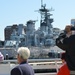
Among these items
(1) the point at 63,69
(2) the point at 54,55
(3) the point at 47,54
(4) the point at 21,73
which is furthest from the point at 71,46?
(3) the point at 47,54

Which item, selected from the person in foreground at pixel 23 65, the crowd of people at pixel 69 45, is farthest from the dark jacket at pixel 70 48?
the person in foreground at pixel 23 65

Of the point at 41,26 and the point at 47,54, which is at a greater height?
the point at 41,26

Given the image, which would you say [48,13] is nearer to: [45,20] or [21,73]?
[45,20]

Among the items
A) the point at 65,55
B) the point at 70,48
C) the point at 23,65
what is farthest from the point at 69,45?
the point at 23,65

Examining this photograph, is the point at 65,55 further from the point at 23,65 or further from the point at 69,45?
the point at 23,65

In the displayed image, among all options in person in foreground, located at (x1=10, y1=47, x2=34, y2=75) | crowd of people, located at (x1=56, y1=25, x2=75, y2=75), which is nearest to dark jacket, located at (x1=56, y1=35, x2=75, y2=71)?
crowd of people, located at (x1=56, y1=25, x2=75, y2=75)

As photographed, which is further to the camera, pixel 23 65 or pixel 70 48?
pixel 23 65

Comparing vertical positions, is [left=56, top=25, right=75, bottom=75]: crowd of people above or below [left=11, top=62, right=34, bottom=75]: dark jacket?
above

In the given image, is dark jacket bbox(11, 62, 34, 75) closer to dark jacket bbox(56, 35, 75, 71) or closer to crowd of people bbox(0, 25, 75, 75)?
crowd of people bbox(0, 25, 75, 75)

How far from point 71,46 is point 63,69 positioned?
440 millimetres

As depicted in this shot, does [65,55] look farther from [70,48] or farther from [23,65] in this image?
[23,65]

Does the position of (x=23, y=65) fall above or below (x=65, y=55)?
below

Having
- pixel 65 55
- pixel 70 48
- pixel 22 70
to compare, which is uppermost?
pixel 70 48

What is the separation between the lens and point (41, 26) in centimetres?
6906
